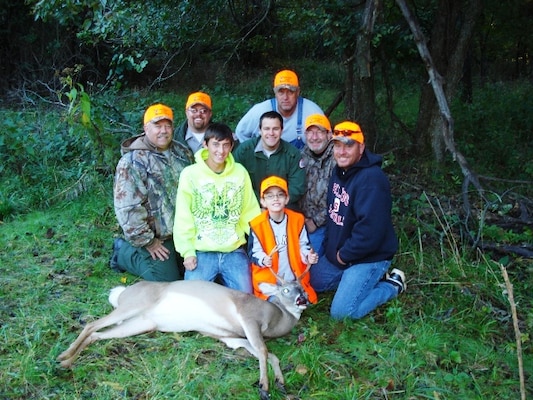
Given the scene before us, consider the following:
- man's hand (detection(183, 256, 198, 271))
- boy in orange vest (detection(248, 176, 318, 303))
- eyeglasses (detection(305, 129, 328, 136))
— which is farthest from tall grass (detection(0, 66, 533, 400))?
eyeglasses (detection(305, 129, 328, 136))

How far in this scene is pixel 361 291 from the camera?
4363 mm

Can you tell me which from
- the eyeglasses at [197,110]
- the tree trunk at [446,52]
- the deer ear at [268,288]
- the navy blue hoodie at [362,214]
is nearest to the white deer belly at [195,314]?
the deer ear at [268,288]

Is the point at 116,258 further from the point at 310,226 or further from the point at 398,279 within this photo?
the point at 398,279

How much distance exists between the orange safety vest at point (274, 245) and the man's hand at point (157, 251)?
86 cm

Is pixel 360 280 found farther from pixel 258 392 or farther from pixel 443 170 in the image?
pixel 443 170

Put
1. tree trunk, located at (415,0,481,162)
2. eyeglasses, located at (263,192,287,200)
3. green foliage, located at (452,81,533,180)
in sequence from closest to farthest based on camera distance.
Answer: eyeglasses, located at (263,192,287,200)
tree trunk, located at (415,0,481,162)
green foliage, located at (452,81,533,180)

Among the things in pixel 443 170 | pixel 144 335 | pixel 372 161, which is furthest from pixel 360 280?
pixel 443 170

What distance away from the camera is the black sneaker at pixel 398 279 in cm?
461

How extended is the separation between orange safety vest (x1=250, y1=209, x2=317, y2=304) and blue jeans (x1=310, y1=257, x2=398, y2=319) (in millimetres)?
277

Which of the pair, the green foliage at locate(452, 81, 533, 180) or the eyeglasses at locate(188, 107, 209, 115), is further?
the green foliage at locate(452, 81, 533, 180)

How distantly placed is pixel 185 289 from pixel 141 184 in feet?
4.02

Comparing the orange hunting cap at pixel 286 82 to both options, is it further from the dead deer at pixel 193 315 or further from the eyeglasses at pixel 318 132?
the dead deer at pixel 193 315

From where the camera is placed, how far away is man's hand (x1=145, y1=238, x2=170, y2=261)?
482cm

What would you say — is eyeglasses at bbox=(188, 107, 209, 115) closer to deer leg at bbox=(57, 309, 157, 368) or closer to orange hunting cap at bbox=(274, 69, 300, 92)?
orange hunting cap at bbox=(274, 69, 300, 92)
